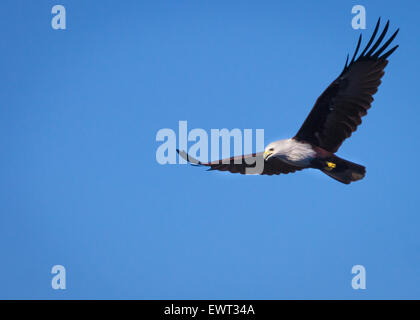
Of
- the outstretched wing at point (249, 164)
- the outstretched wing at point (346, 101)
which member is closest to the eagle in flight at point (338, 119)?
the outstretched wing at point (346, 101)

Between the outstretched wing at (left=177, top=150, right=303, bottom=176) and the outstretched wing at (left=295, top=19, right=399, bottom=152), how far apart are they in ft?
4.92

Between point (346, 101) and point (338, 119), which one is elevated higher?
point (346, 101)

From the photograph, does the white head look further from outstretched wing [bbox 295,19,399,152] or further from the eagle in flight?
outstretched wing [bbox 295,19,399,152]

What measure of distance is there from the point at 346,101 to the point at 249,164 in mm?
2932

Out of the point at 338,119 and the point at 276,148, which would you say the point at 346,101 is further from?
the point at 276,148

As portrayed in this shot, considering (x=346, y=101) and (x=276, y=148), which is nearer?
(x=346, y=101)

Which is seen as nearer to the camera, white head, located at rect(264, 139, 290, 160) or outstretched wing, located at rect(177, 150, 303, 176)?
white head, located at rect(264, 139, 290, 160)

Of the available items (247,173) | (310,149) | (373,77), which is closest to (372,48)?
(373,77)

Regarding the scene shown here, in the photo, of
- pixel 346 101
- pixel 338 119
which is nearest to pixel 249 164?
pixel 338 119

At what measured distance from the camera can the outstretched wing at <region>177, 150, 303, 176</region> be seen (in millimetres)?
11438

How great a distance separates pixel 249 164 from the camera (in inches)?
463

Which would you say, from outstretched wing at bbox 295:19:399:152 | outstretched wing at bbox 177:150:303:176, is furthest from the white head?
outstretched wing at bbox 177:150:303:176
